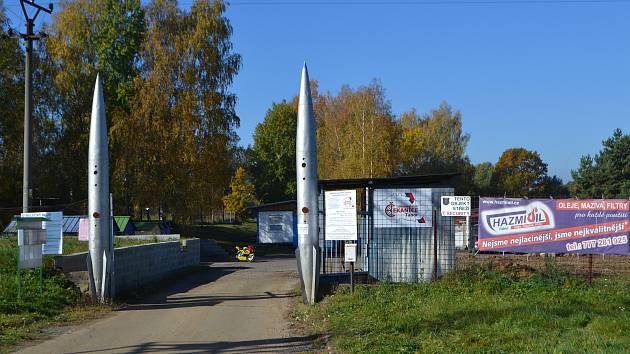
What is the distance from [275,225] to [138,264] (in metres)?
28.3

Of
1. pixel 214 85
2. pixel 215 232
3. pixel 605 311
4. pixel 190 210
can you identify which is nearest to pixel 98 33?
pixel 214 85

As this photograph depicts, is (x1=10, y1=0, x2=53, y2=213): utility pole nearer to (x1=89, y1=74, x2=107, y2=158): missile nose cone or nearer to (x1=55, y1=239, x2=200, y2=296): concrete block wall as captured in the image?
(x1=55, y1=239, x2=200, y2=296): concrete block wall

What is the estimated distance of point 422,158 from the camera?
6831 centimetres

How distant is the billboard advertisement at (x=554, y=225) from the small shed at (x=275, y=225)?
31.6 metres

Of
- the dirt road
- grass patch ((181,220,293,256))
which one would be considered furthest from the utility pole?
grass patch ((181,220,293,256))

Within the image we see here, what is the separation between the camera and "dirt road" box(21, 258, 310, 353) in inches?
385

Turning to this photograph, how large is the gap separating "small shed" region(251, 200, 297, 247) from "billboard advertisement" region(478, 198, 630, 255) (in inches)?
1245

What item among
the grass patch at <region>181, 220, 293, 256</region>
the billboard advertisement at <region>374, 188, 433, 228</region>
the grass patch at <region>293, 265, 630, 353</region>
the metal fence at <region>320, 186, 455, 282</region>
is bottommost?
the grass patch at <region>181, 220, 293, 256</region>

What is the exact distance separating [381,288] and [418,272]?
1.67 metres

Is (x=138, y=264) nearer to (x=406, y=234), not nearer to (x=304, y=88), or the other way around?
(x=304, y=88)

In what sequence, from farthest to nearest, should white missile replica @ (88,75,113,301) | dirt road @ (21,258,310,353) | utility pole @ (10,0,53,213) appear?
utility pole @ (10,0,53,213) → white missile replica @ (88,75,113,301) → dirt road @ (21,258,310,353)

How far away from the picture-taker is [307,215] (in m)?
14.3

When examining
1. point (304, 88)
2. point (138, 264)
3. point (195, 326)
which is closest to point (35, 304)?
point (195, 326)

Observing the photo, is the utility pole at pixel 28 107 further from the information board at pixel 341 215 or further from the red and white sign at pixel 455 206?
the red and white sign at pixel 455 206
